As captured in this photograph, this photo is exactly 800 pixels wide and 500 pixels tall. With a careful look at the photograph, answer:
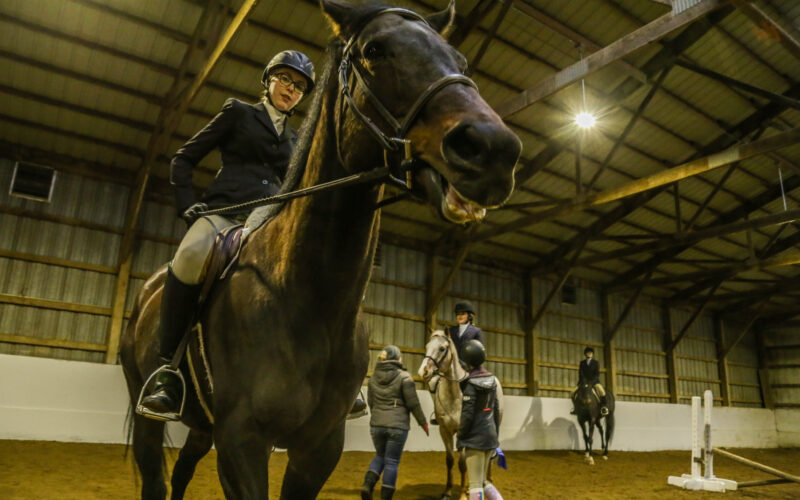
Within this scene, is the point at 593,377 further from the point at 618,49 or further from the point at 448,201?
the point at 448,201

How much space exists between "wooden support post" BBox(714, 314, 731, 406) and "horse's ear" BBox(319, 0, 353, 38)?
23389 mm

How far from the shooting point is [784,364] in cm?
2162

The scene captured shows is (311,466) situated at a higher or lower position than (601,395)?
lower

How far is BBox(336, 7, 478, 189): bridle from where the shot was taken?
3.75 ft

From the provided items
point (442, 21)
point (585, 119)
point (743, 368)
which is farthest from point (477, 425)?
point (743, 368)

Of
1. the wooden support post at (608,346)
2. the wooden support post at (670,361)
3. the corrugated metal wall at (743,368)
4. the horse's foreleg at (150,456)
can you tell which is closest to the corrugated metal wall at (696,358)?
the wooden support post at (670,361)

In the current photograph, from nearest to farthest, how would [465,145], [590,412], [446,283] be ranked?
[465,145], [590,412], [446,283]

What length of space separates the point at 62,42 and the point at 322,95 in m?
8.02

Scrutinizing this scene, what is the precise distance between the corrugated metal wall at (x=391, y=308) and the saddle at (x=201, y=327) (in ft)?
14.2

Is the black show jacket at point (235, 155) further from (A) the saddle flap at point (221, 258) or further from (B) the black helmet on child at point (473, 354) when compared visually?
(B) the black helmet on child at point (473, 354)

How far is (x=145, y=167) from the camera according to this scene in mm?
9281

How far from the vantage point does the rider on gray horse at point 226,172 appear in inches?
66.8

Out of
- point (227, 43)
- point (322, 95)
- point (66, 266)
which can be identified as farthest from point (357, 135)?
point (66, 266)

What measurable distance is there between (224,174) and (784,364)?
2619cm
